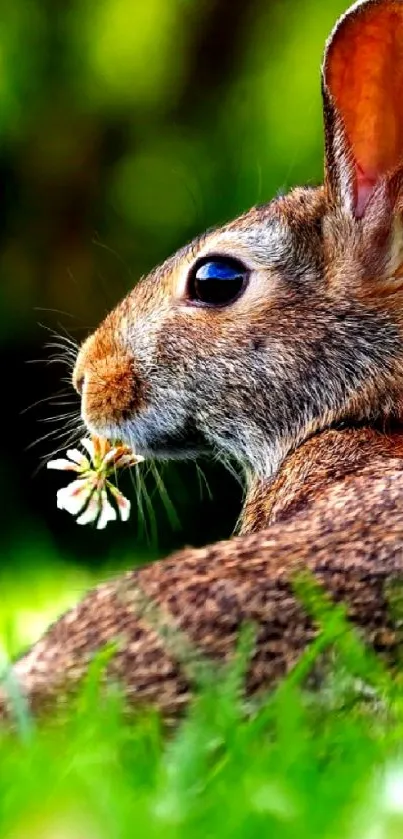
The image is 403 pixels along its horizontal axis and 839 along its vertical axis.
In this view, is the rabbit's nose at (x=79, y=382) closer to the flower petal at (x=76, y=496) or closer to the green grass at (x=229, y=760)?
the flower petal at (x=76, y=496)

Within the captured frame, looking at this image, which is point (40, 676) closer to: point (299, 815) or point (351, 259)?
point (299, 815)

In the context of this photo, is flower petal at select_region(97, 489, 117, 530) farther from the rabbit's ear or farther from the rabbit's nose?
the rabbit's ear

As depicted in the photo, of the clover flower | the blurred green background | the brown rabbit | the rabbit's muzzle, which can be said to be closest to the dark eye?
the brown rabbit

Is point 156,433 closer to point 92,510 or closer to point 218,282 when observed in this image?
point 92,510

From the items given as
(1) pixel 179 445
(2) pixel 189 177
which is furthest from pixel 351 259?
(2) pixel 189 177

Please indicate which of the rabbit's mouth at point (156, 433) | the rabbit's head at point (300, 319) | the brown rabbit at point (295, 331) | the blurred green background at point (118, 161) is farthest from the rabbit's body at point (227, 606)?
the blurred green background at point (118, 161)
